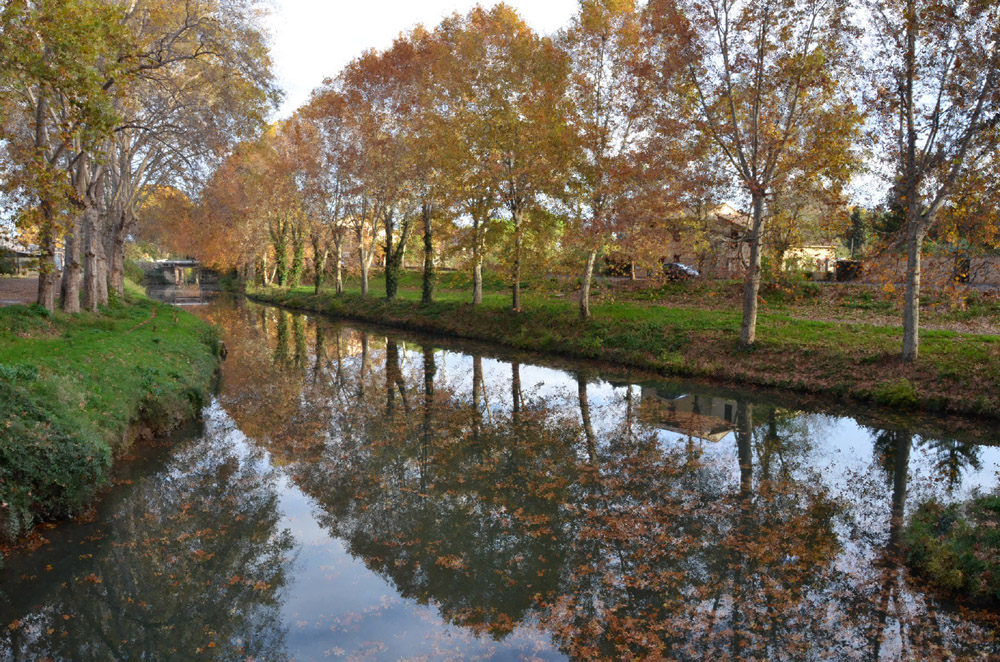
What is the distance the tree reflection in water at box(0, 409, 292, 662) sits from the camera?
5.94 meters

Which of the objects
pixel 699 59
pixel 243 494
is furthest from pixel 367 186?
pixel 243 494

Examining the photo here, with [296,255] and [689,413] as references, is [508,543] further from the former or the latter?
[296,255]

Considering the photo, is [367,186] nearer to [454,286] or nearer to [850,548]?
[454,286]

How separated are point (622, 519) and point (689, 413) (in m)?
7.32

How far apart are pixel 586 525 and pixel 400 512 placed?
2744mm

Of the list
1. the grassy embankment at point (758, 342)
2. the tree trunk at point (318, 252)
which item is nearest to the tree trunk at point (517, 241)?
the grassy embankment at point (758, 342)

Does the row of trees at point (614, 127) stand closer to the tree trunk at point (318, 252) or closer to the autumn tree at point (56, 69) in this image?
the autumn tree at point (56, 69)

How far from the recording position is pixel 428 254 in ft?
109

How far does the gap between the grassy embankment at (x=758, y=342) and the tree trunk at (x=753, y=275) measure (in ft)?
1.36

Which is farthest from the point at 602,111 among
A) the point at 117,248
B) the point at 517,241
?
the point at 117,248

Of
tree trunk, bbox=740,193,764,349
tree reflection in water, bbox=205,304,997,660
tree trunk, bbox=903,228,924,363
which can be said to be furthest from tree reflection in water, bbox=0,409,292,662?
tree trunk, bbox=903,228,924,363

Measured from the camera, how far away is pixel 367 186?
3497 cm

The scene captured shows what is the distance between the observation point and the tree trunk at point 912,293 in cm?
1602

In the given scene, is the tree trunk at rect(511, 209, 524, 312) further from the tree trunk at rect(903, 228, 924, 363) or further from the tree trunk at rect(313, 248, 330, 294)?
the tree trunk at rect(313, 248, 330, 294)
